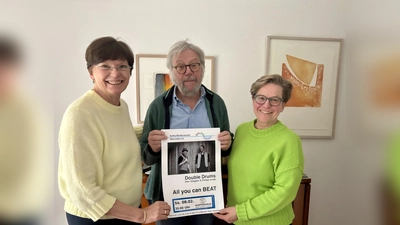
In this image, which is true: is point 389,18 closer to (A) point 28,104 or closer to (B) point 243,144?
(B) point 243,144

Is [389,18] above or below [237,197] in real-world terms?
above

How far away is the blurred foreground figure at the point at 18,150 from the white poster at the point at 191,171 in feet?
2.31

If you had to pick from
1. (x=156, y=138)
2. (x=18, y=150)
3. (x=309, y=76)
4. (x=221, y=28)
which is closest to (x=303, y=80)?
(x=309, y=76)

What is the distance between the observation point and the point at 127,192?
1.10 m

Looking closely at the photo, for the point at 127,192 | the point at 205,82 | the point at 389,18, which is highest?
the point at 389,18

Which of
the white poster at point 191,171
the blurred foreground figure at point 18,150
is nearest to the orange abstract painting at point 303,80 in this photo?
the white poster at point 191,171

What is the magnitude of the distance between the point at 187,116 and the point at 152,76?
2.88ft

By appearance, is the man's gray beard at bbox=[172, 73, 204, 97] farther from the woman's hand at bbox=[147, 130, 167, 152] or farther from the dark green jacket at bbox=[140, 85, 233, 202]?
the woman's hand at bbox=[147, 130, 167, 152]

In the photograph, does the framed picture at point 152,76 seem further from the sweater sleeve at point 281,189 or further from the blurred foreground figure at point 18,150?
the blurred foreground figure at point 18,150

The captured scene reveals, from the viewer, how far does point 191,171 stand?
1.28 meters

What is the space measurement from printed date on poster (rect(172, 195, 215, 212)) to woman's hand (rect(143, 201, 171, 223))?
0.24ft

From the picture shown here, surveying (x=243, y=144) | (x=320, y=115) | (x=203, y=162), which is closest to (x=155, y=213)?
(x=203, y=162)

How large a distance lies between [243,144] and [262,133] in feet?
0.37

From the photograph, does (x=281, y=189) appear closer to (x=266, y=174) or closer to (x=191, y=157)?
(x=266, y=174)
